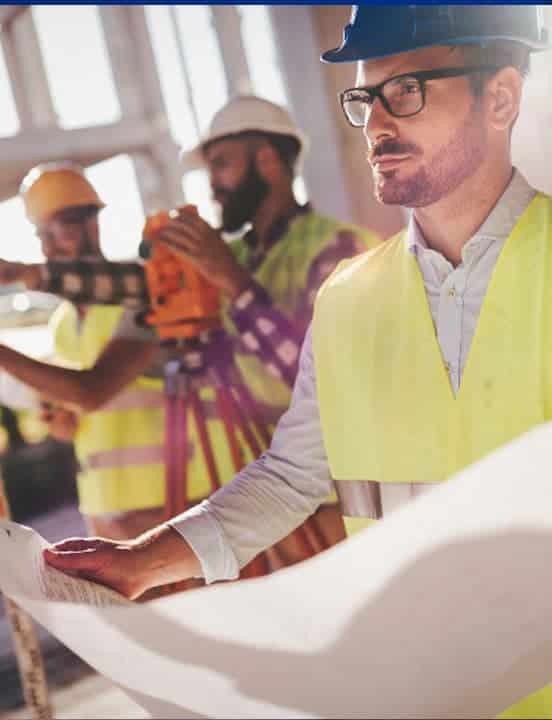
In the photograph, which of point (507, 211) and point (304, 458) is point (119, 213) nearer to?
point (304, 458)

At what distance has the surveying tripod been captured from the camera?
6.49ft

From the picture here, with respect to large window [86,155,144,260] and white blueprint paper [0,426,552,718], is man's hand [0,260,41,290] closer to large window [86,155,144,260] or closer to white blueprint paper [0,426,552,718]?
large window [86,155,144,260]

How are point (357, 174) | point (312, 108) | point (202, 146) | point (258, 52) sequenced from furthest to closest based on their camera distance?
point (312, 108)
point (357, 174)
point (258, 52)
point (202, 146)

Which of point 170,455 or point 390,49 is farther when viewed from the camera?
point 170,455

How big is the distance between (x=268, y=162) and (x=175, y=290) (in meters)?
0.39

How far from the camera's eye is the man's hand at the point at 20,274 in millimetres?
1890

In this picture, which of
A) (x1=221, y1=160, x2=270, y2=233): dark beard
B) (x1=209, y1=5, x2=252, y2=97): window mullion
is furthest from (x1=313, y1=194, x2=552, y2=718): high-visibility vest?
(x1=209, y1=5, x2=252, y2=97): window mullion

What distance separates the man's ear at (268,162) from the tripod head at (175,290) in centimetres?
27

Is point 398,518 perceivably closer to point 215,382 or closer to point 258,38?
point 215,382

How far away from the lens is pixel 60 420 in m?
2.54

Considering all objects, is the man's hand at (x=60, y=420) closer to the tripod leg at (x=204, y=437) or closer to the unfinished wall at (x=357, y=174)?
the tripod leg at (x=204, y=437)

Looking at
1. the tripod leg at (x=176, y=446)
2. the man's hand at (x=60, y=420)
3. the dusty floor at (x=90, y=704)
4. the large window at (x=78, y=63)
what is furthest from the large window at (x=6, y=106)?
the dusty floor at (x=90, y=704)

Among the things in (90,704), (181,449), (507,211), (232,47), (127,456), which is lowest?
(90,704)

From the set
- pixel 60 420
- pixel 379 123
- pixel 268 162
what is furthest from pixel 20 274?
pixel 379 123
